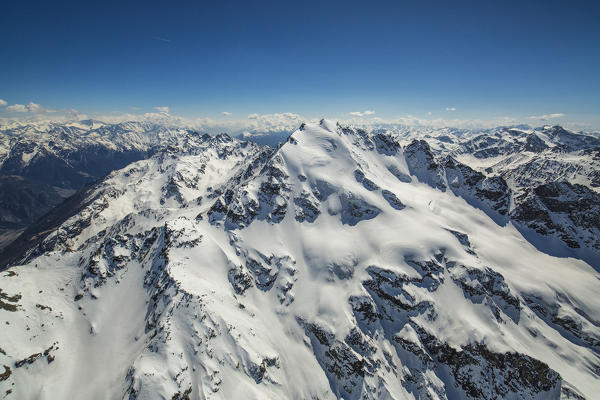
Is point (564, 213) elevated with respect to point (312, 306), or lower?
elevated

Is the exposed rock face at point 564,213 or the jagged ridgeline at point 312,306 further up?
the exposed rock face at point 564,213

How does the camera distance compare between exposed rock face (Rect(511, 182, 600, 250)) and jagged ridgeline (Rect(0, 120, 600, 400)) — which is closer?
jagged ridgeline (Rect(0, 120, 600, 400))

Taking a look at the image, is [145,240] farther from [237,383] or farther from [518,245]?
[518,245]

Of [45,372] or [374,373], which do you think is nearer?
[45,372]

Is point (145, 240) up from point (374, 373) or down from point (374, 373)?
up

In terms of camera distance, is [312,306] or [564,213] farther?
[564,213]

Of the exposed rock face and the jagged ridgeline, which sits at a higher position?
the exposed rock face

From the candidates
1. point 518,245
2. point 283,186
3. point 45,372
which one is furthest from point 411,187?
point 45,372

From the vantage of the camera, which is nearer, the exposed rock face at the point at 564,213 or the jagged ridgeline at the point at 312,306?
the jagged ridgeline at the point at 312,306
